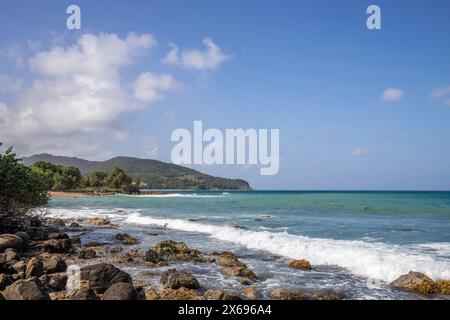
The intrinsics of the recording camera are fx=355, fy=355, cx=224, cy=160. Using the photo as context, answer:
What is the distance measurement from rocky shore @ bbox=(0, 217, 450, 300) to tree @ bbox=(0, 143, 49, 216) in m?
4.29

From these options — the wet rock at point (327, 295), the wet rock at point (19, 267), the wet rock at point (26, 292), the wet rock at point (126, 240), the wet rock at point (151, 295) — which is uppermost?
the wet rock at point (26, 292)

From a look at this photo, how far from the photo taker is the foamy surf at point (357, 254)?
14461 millimetres

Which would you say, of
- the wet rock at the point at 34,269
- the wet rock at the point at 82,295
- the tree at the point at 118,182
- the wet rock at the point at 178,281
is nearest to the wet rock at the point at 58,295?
the wet rock at the point at 82,295

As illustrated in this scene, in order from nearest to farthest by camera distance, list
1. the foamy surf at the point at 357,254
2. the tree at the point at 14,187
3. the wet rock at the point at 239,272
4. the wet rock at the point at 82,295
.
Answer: the wet rock at the point at 82,295 < the wet rock at the point at 239,272 < the foamy surf at the point at 357,254 < the tree at the point at 14,187

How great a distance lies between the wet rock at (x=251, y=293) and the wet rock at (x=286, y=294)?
45 cm

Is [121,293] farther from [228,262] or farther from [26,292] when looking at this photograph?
[228,262]

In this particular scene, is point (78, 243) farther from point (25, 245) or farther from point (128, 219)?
point (128, 219)

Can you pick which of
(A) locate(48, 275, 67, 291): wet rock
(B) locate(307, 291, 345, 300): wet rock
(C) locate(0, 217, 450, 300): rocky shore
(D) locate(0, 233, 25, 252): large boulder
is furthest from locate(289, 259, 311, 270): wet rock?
(D) locate(0, 233, 25, 252): large boulder

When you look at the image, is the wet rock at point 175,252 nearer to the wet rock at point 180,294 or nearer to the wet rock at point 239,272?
the wet rock at point 239,272

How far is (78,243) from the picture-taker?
66.7ft

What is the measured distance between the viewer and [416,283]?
12.2m

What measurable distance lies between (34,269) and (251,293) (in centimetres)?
Answer: 762

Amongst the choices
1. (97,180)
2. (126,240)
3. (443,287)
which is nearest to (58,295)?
(126,240)

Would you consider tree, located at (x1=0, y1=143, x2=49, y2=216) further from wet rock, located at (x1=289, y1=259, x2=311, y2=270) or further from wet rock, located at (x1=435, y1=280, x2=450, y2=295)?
wet rock, located at (x1=435, y1=280, x2=450, y2=295)
